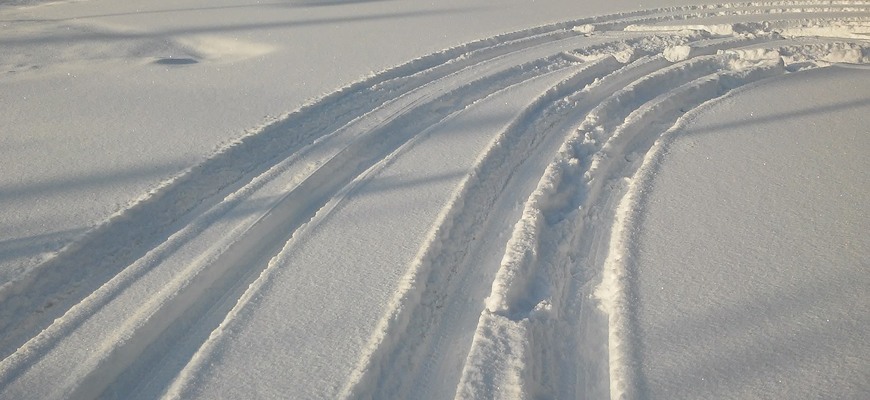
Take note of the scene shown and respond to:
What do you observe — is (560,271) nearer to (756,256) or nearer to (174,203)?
(756,256)

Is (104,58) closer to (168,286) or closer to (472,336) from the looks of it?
(168,286)

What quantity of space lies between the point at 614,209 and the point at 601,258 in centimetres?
71

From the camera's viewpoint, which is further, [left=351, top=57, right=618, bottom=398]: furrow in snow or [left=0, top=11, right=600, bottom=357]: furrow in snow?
[left=0, top=11, right=600, bottom=357]: furrow in snow

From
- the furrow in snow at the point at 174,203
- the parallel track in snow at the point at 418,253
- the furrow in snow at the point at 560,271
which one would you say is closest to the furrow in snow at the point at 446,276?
the parallel track in snow at the point at 418,253

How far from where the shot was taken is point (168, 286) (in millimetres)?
3982

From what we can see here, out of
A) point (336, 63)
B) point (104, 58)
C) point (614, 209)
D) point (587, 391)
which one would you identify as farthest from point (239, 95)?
point (587, 391)

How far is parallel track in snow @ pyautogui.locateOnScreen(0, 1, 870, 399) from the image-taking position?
345 centimetres

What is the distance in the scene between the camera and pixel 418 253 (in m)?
4.36

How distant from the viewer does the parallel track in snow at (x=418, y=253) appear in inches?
136

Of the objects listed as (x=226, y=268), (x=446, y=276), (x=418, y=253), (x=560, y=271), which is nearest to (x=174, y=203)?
(x=226, y=268)

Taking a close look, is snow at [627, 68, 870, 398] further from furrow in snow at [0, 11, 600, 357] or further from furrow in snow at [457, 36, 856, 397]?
furrow in snow at [0, 11, 600, 357]

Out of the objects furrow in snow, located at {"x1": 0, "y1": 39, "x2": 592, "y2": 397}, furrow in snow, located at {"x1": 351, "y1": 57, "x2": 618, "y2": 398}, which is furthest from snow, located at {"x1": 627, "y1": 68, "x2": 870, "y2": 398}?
furrow in snow, located at {"x1": 0, "y1": 39, "x2": 592, "y2": 397}

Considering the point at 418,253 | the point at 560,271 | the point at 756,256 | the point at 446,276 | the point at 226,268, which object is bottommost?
the point at 226,268

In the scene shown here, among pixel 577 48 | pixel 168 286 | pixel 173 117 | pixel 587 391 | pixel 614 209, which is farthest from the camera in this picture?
pixel 577 48
